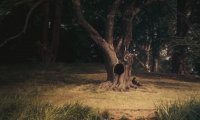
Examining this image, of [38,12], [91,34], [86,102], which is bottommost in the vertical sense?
[86,102]

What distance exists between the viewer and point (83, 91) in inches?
611

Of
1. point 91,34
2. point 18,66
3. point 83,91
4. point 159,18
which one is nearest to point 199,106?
point 83,91

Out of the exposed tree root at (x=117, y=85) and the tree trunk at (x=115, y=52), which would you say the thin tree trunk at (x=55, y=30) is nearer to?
the tree trunk at (x=115, y=52)

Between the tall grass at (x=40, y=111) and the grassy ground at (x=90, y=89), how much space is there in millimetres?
1229

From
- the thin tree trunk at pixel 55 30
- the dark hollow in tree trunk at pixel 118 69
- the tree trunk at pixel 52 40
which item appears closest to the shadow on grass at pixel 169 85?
the dark hollow in tree trunk at pixel 118 69

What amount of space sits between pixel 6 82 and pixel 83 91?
3.37 metres

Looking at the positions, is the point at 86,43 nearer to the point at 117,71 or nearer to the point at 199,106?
the point at 117,71

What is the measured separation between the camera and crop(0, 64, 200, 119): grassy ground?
13.3 metres

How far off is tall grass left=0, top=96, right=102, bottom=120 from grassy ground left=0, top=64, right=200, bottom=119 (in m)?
1.23

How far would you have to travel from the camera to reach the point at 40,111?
408 inches

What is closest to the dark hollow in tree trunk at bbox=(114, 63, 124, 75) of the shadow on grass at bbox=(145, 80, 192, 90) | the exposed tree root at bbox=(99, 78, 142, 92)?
the exposed tree root at bbox=(99, 78, 142, 92)

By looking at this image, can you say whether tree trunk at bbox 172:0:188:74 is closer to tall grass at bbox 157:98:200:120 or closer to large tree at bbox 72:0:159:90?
large tree at bbox 72:0:159:90

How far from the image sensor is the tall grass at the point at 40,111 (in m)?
10.2

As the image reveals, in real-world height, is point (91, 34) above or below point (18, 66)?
Answer: above
